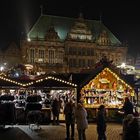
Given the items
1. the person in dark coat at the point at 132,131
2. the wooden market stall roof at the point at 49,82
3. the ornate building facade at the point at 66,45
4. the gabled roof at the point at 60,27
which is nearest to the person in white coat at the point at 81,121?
the person in dark coat at the point at 132,131

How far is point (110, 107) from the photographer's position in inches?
706

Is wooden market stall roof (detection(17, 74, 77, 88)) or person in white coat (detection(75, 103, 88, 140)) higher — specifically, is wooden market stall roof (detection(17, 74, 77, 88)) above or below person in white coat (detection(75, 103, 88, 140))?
above

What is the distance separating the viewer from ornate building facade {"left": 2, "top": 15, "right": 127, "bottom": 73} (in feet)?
149

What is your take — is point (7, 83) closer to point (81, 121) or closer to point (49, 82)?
point (49, 82)

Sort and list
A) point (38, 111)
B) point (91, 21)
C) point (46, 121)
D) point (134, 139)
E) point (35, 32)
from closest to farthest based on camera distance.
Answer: point (134, 139) → point (38, 111) → point (46, 121) → point (35, 32) → point (91, 21)

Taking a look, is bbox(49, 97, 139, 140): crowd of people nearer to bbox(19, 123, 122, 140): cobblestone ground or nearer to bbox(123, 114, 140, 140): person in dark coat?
bbox(123, 114, 140, 140): person in dark coat

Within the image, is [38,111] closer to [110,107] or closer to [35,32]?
[110,107]

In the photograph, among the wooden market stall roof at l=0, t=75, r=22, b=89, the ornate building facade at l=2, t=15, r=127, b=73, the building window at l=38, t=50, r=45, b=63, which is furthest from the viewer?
the ornate building facade at l=2, t=15, r=127, b=73

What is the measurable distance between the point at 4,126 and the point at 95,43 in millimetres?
35654

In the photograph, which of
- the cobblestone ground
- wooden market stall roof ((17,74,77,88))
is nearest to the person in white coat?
the cobblestone ground

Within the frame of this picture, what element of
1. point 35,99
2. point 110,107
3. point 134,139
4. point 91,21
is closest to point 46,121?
point 35,99

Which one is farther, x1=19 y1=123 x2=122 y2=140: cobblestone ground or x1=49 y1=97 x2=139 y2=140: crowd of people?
x1=19 y1=123 x2=122 y2=140: cobblestone ground

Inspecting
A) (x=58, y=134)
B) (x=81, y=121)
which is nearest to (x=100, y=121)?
(x=81, y=121)

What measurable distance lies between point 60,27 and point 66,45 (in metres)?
3.78
